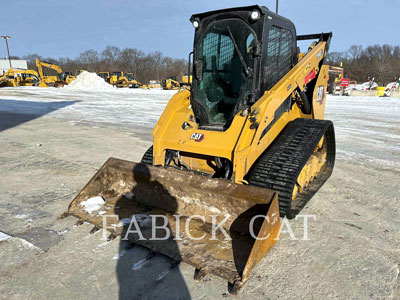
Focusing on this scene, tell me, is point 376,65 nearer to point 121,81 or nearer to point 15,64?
point 121,81

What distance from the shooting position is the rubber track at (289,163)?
10.5 feet

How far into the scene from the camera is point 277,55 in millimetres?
4016

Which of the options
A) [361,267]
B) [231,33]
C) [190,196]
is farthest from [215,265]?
[231,33]

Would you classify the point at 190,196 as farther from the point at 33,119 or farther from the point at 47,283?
the point at 33,119

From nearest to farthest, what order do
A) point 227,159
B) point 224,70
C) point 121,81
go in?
point 227,159, point 224,70, point 121,81

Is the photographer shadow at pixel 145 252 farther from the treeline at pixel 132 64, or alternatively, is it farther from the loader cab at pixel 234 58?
the treeline at pixel 132 64

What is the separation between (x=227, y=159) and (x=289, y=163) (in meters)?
0.70

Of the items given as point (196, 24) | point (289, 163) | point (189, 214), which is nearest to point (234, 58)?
point (196, 24)

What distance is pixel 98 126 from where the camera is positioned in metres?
10.0

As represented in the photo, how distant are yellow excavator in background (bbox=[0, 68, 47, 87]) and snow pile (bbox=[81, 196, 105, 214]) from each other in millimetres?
38487

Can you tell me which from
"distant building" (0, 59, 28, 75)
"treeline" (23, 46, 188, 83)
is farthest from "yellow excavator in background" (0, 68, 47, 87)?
"distant building" (0, 59, 28, 75)

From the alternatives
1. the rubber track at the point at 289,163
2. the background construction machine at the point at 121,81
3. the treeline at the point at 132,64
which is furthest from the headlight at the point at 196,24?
the treeline at the point at 132,64

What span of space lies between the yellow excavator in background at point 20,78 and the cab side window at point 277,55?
3908 cm

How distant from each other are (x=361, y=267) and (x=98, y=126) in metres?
8.93
